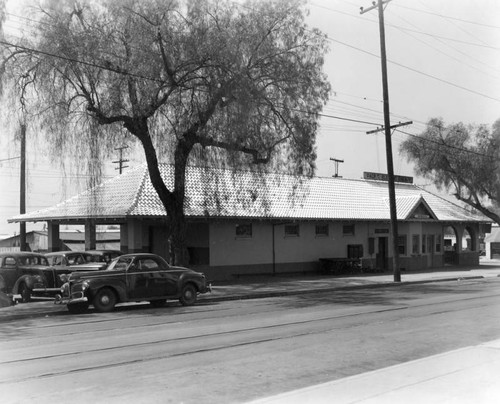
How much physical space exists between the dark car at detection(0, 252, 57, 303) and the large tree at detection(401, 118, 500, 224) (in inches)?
1351

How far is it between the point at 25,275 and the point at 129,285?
4.11 meters

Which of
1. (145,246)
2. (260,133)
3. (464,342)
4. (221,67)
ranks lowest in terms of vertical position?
(464,342)

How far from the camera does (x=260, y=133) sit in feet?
69.6

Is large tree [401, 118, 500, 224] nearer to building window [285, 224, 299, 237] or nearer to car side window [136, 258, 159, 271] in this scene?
building window [285, 224, 299, 237]

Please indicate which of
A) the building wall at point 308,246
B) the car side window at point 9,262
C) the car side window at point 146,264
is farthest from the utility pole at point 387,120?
the car side window at point 9,262

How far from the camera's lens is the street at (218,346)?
278 inches

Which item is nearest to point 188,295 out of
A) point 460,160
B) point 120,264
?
point 120,264

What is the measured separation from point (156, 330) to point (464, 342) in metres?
6.07

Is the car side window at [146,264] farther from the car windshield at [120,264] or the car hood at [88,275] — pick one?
the car hood at [88,275]

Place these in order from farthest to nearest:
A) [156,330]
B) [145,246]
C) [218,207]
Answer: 1. [145,246]
2. [218,207]
3. [156,330]

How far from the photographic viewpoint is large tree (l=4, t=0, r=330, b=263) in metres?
18.5

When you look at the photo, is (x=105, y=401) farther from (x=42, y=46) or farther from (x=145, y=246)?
(x=145, y=246)

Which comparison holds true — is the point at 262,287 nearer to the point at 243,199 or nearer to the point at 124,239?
the point at 243,199

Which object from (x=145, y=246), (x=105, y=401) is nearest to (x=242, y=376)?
(x=105, y=401)
